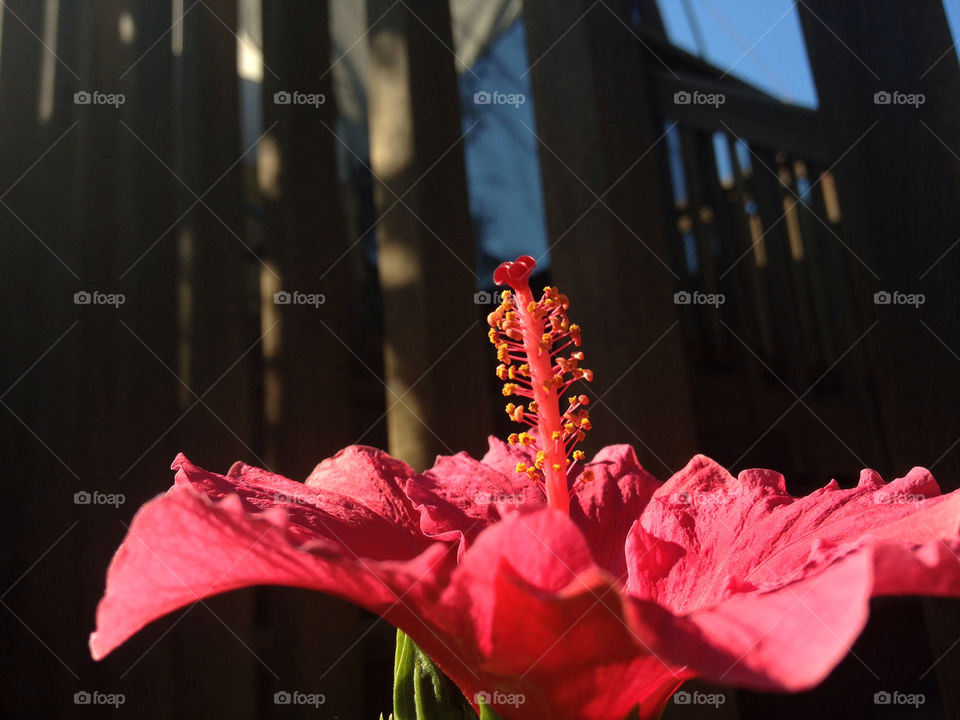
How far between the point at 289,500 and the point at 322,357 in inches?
26.7

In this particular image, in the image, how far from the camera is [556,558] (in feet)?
1.34
